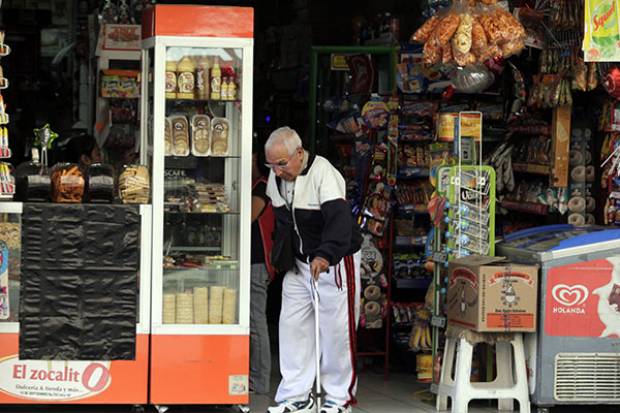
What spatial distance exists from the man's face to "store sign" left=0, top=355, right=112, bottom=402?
1760mm

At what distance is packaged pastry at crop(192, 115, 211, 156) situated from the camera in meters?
8.54

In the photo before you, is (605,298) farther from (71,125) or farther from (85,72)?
(71,125)

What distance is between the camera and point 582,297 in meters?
8.35

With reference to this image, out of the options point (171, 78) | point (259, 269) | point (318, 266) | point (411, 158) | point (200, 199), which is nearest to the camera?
point (318, 266)

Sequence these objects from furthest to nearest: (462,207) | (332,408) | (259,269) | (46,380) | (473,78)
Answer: (473,78), (259,269), (462,207), (332,408), (46,380)

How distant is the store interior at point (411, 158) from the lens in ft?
27.5

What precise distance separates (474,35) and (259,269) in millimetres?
2264

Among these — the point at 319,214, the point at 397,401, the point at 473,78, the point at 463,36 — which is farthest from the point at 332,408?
the point at 473,78

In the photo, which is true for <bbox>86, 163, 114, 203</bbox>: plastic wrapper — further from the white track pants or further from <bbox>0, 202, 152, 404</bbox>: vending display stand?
the white track pants

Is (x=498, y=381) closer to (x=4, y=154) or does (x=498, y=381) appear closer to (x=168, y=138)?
(x=168, y=138)

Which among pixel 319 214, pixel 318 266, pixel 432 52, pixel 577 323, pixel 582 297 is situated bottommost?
pixel 577 323

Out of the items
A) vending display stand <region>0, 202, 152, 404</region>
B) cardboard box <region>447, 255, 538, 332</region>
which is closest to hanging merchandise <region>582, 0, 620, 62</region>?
cardboard box <region>447, 255, 538, 332</region>

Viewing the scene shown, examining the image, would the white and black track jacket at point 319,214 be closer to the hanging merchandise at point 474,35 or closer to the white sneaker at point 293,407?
the white sneaker at point 293,407

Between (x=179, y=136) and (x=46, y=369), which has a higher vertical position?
(x=179, y=136)
